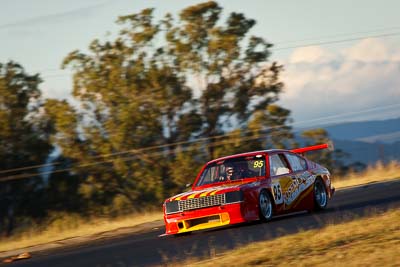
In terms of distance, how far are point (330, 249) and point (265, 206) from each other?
492cm

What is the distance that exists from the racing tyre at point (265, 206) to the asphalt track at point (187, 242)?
13 cm

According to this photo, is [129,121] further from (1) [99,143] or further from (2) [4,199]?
(2) [4,199]

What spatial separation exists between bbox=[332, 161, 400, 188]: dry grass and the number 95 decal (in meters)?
11.1

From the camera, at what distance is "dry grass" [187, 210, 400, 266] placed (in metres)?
9.34

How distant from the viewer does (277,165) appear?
16.2 meters

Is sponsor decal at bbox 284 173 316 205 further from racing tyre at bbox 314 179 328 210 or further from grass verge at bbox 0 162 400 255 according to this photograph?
grass verge at bbox 0 162 400 255

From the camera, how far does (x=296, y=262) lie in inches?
374

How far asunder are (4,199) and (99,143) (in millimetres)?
4358

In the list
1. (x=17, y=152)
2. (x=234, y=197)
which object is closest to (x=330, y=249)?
(x=234, y=197)

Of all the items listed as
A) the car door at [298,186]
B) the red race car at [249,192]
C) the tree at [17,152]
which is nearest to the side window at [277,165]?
the red race car at [249,192]

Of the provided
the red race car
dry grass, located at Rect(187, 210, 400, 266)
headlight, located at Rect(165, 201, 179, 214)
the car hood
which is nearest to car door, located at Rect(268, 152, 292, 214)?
the red race car

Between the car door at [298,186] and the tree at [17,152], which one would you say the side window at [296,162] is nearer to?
the car door at [298,186]

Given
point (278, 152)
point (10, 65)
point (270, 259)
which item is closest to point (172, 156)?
point (10, 65)

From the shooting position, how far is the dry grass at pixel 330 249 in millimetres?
9344
